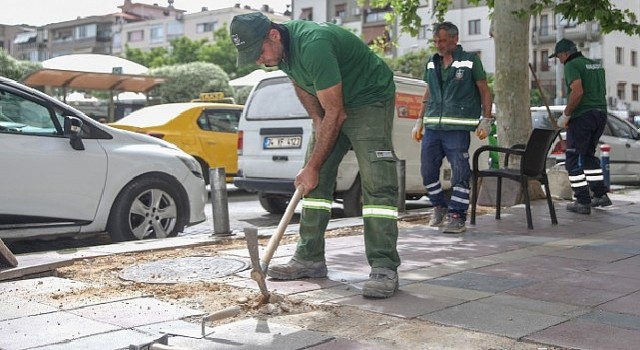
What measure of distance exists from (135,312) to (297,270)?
1.22m

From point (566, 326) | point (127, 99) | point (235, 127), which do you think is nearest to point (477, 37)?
point (127, 99)

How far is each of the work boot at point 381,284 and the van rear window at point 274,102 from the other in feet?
16.3

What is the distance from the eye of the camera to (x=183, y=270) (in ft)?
17.6

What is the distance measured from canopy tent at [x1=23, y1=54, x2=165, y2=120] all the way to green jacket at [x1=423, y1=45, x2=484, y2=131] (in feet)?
49.1

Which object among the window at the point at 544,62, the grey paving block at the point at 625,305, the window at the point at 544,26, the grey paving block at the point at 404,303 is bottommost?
the grey paving block at the point at 625,305

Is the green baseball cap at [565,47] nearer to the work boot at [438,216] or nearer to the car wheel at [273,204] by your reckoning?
the work boot at [438,216]

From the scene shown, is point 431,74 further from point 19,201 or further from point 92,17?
point 92,17

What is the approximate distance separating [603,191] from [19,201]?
6.67m

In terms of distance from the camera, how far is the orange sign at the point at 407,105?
977 centimetres

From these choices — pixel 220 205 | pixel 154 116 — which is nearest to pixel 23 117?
pixel 220 205

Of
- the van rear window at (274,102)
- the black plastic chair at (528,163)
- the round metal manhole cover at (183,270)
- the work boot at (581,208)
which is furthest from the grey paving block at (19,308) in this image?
the work boot at (581,208)

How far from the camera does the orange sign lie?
9.77 meters

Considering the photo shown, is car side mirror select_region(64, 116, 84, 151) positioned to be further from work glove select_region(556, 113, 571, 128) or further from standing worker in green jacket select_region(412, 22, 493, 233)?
work glove select_region(556, 113, 571, 128)

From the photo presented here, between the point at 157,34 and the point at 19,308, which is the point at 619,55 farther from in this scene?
the point at 19,308
